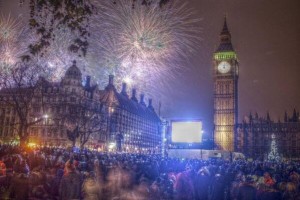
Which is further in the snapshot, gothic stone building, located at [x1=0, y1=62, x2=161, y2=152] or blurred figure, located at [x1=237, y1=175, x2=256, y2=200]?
gothic stone building, located at [x1=0, y1=62, x2=161, y2=152]

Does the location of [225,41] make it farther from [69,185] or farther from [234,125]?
[69,185]

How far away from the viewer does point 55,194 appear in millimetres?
11883

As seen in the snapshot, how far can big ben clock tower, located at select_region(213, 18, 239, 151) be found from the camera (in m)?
107

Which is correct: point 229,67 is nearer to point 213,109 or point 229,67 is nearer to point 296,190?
point 213,109

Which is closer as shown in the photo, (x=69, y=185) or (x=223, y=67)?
(x=69, y=185)

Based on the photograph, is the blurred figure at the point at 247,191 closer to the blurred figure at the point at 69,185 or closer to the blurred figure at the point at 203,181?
the blurred figure at the point at 203,181

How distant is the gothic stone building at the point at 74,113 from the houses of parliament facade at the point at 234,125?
26712 millimetres

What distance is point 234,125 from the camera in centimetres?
10706

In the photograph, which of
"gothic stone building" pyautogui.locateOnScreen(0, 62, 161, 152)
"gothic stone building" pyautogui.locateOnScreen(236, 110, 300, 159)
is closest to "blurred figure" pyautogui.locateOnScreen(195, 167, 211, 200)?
"gothic stone building" pyautogui.locateOnScreen(0, 62, 161, 152)

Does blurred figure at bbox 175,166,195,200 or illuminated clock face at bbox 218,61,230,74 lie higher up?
illuminated clock face at bbox 218,61,230,74

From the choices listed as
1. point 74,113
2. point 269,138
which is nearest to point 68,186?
point 74,113

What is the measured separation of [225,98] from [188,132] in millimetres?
53854

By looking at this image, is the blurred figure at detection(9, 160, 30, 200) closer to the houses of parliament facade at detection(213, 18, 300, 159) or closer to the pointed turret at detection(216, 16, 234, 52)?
the houses of parliament facade at detection(213, 18, 300, 159)

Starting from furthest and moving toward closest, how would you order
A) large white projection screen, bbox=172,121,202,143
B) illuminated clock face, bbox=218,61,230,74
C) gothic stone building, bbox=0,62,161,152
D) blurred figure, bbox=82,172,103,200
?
illuminated clock face, bbox=218,61,230,74, gothic stone building, bbox=0,62,161,152, large white projection screen, bbox=172,121,202,143, blurred figure, bbox=82,172,103,200
